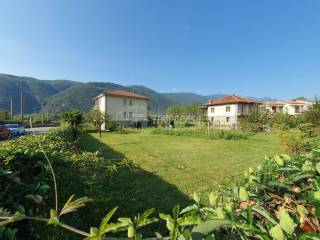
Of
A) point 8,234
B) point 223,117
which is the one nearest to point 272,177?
point 8,234

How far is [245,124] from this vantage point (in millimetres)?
33594

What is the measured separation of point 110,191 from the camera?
Result: 5.84 m

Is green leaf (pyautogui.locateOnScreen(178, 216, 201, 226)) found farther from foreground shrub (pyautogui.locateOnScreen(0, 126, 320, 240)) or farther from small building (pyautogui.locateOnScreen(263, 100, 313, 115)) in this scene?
small building (pyautogui.locateOnScreen(263, 100, 313, 115))

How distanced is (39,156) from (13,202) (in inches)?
25.3

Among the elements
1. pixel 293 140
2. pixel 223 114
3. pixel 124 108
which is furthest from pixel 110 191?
pixel 223 114

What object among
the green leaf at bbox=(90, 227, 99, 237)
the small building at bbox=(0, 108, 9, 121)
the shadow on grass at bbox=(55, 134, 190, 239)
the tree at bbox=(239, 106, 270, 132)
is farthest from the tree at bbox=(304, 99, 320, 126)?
the small building at bbox=(0, 108, 9, 121)

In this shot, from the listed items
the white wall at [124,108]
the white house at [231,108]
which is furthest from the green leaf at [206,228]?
the white house at [231,108]

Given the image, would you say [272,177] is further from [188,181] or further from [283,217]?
[188,181]

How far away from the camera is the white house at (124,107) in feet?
153

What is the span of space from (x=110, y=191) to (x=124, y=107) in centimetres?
4409

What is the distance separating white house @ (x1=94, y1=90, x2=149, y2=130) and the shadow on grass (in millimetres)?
38757

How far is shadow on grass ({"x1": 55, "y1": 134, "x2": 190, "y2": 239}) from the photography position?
2672mm

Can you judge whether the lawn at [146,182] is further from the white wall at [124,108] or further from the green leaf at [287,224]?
the white wall at [124,108]

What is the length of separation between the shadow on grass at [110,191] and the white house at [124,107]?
38.8 m
